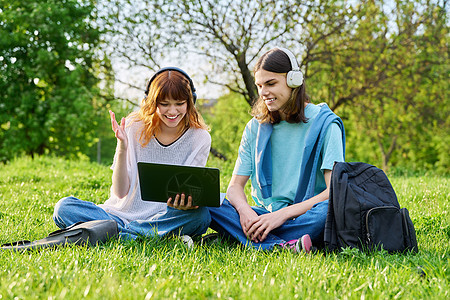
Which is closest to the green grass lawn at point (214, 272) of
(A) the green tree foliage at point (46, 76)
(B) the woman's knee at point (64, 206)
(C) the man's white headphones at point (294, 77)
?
(B) the woman's knee at point (64, 206)

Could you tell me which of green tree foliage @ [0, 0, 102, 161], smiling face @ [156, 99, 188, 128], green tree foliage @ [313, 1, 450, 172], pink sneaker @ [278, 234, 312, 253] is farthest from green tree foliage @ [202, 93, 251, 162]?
pink sneaker @ [278, 234, 312, 253]

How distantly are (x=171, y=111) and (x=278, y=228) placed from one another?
4.12 ft

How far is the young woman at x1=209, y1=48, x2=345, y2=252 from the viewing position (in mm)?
3398

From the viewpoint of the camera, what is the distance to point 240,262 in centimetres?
282

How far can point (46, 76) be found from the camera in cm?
1712

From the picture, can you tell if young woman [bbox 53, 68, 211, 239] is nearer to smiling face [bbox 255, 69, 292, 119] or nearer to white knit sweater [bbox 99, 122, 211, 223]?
white knit sweater [bbox 99, 122, 211, 223]

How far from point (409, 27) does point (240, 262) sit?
12212 millimetres

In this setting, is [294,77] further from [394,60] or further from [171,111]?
[394,60]

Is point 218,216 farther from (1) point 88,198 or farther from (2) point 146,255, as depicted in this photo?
(1) point 88,198

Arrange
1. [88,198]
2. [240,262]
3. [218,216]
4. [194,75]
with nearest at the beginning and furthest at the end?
1. [240,262]
2. [218,216]
3. [88,198]
4. [194,75]

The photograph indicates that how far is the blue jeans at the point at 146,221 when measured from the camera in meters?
3.48

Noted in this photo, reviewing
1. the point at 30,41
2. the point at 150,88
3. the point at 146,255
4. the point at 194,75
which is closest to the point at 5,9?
the point at 30,41

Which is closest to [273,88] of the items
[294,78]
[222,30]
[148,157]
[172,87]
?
[294,78]

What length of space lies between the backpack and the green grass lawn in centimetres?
12
